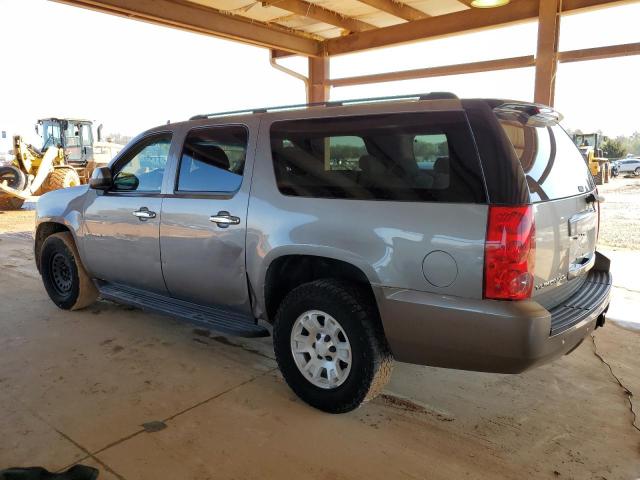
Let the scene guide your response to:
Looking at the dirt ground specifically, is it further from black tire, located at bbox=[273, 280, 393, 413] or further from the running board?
the running board

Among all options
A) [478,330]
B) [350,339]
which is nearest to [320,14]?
[350,339]

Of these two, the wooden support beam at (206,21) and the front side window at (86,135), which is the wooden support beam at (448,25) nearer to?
the wooden support beam at (206,21)

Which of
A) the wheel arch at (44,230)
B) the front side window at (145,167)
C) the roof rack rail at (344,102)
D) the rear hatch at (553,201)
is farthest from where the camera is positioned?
the wheel arch at (44,230)

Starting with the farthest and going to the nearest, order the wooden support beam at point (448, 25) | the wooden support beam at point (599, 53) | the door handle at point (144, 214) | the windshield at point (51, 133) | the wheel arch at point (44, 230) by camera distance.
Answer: the windshield at point (51, 133)
the wooden support beam at point (448, 25)
the wooden support beam at point (599, 53)
the wheel arch at point (44, 230)
the door handle at point (144, 214)

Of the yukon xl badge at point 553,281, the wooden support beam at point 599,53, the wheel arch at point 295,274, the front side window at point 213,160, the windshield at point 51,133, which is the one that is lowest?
the wheel arch at point 295,274

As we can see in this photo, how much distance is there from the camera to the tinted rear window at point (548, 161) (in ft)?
8.34

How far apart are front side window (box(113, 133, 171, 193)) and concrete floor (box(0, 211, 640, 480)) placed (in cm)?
133

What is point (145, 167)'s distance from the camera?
430 centimetres

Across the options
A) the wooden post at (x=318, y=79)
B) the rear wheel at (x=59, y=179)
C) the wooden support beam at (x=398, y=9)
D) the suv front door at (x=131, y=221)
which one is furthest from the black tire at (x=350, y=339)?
the rear wheel at (x=59, y=179)

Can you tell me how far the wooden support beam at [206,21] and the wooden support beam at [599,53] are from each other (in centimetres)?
510

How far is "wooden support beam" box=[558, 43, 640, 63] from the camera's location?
22.8ft

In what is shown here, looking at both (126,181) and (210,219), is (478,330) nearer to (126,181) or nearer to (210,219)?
(210,219)

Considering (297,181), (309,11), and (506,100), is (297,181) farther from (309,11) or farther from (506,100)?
(309,11)

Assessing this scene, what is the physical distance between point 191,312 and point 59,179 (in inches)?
487
